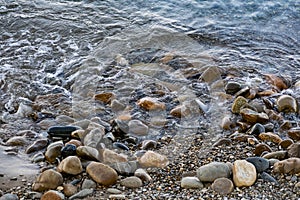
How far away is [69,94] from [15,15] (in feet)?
7.01

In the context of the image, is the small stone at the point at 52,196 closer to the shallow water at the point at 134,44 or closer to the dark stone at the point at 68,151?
the dark stone at the point at 68,151

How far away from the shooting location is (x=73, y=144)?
311cm

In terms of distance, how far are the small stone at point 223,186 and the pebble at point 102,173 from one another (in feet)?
2.04

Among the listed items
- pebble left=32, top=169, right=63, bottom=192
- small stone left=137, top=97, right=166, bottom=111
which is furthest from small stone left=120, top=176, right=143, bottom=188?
small stone left=137, top=97, right=166, bottom=111

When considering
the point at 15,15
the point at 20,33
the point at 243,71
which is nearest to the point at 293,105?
the point at 243,71

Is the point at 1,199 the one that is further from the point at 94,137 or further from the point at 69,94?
the point at 69,94

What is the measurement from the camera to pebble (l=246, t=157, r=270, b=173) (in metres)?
2.81

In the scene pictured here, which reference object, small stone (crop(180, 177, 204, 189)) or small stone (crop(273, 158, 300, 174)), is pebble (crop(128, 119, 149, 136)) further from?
small stone (crop(273, 158, 300, 174))

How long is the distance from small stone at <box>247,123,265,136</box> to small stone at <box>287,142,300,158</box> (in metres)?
0.33

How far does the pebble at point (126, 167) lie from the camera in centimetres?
286

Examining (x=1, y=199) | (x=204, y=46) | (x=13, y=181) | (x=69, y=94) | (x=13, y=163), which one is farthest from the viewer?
(x=204, y=46)

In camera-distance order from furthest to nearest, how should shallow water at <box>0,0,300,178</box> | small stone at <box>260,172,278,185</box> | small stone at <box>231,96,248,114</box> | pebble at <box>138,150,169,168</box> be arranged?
shallow water at <box>0,0,300,178</box> → small stone at <box>231,96,248,114</box> → pebble at <box>138,150,169,168</box> → small stone at <box>260,172,278,185</box>

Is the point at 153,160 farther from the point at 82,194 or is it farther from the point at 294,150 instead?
the point at 294,150

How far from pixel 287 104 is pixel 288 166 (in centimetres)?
99
